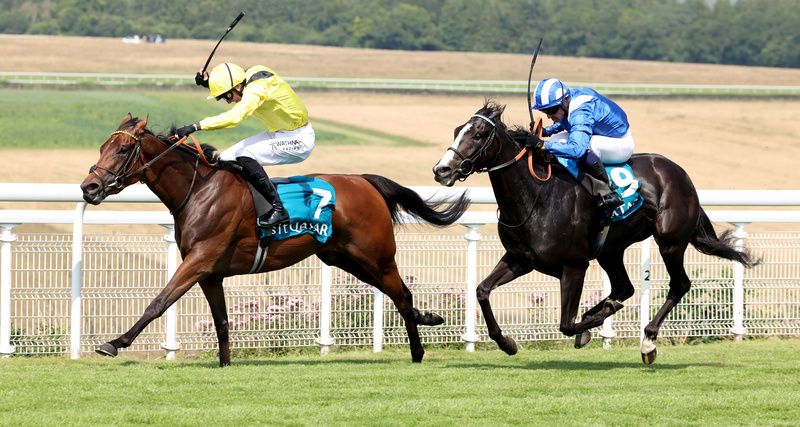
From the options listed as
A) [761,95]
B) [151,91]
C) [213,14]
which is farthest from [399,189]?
[213,14]

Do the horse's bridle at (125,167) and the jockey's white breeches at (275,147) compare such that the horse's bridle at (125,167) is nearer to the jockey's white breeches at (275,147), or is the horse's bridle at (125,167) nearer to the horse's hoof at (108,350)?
the jockey's white breeches at (275,147)

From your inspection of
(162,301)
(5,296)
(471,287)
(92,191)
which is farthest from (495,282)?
(5,296)

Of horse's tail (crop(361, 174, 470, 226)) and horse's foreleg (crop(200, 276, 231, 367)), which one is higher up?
horse's tail (crop(361, 174, 470, 226))

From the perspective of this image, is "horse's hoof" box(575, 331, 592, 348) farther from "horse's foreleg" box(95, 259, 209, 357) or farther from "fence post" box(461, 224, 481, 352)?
"horse's foreleg" box(95, 259, 209, 357)

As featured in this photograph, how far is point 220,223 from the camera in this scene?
771cm

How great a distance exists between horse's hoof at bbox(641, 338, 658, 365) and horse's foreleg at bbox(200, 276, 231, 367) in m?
2.50

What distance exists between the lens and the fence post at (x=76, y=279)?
8281 millimetres

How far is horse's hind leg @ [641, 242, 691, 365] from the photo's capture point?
815 centimetres

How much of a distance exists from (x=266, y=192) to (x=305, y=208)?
27 cm

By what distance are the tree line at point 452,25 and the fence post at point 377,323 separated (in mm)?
72389

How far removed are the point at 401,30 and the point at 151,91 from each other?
130 ft

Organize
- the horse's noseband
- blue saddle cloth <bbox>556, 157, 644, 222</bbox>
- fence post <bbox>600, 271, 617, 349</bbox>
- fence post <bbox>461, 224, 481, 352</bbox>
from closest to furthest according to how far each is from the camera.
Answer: the horse's noseband, blue saddle cloth <bbox>556, 157, 644, 222</bbox>, fence post <bbox>461, 224, 481, 352</bbox>, fence post <bbox>600, 271, 617, 349</bbox>

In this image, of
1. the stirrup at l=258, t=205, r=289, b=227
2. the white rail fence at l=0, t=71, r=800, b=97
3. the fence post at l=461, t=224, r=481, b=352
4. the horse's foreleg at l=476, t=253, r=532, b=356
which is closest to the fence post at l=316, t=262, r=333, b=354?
the fence post at l=461, t=224, r=481, b=352

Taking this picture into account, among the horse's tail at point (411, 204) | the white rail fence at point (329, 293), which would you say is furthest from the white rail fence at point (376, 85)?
the horse's tail at point (411, 204)
